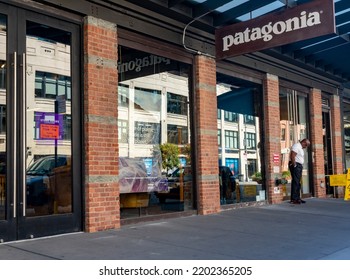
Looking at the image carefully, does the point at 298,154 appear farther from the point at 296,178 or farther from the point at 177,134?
the point at 177,134

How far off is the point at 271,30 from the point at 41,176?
5.22 m

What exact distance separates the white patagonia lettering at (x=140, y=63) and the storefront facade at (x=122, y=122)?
29 millimetres

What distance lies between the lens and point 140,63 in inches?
338

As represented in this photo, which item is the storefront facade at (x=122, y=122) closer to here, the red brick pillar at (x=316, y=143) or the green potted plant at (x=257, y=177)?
the green potted plant at (x=257, y=177)

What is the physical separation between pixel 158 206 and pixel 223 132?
287 cm

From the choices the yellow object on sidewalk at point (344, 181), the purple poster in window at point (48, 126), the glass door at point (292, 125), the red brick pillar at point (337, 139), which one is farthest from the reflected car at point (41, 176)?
the red brick pillar at point (337, 139)

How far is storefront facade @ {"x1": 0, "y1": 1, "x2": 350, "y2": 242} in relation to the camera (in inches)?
254

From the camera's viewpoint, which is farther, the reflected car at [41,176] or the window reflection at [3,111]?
the reflected car at [41,176]

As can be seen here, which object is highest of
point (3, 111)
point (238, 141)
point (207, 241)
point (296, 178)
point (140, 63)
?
point (140, 63)

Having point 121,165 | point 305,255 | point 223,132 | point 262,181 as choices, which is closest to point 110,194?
point 121,165

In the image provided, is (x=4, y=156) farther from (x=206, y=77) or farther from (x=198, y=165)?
(x=206, y=77)

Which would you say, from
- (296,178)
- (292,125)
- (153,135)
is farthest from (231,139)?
(292,125)

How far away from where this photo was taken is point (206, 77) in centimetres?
987

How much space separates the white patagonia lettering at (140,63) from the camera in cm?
824
